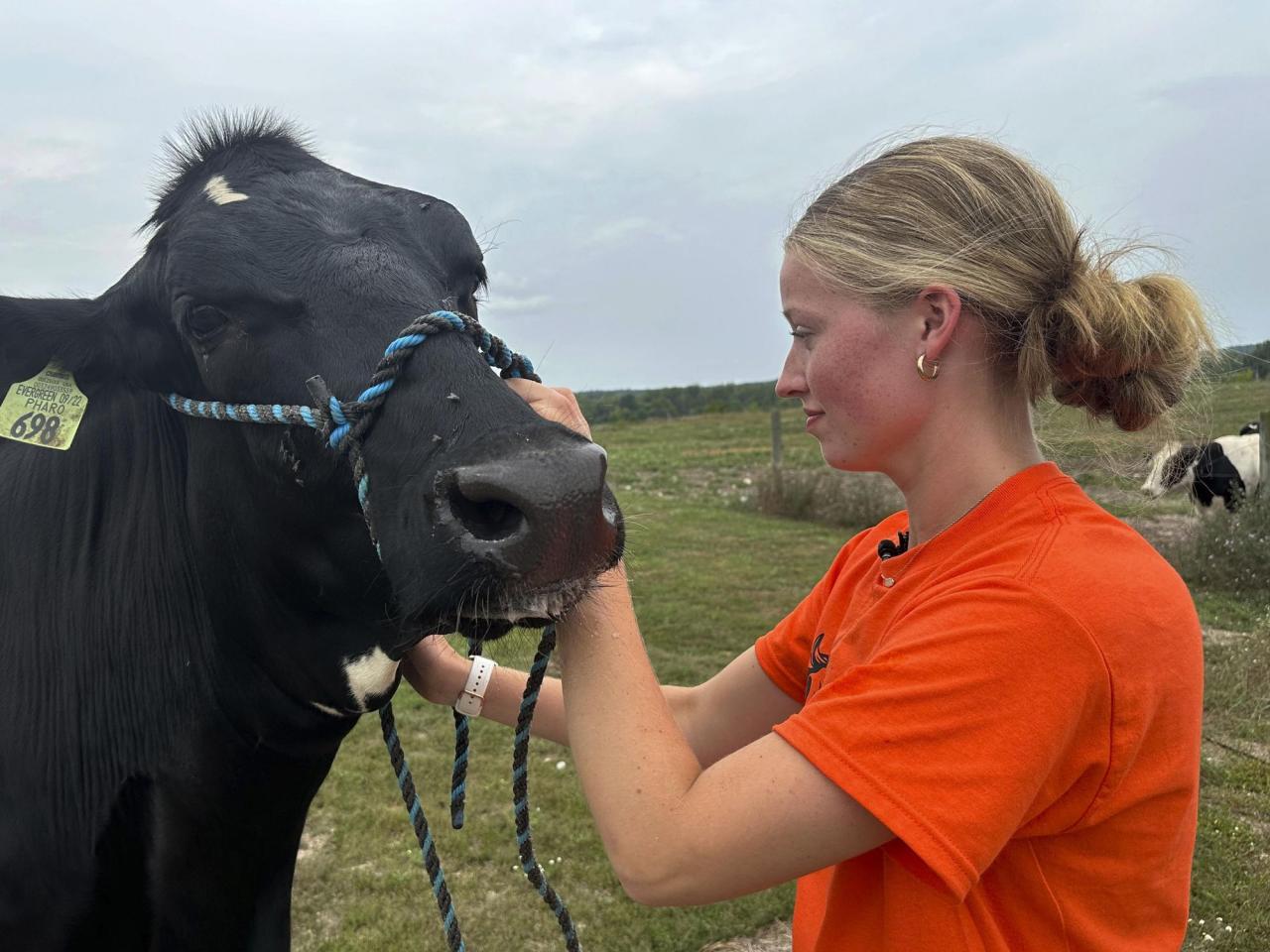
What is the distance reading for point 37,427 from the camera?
2361 mm

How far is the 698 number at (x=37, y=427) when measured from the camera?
235 centimetres

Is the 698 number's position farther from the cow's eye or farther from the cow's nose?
the cow's nose

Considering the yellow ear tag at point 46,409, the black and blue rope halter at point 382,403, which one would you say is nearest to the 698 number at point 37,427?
the yellow ear tag at point 46,409

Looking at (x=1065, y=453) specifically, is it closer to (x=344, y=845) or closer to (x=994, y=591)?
(x=994, y=591)

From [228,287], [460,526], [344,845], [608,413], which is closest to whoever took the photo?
[460,526]

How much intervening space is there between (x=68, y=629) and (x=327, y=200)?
1.26 m

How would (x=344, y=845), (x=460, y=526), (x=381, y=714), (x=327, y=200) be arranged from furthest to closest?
(x=344, y=845)
(x=381, y=714)
(x=327, y=200)
(x=460, y=526)

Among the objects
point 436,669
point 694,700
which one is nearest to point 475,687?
point 436,669

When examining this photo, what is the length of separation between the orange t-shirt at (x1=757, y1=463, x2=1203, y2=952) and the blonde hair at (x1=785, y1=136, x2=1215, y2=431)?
276 mm

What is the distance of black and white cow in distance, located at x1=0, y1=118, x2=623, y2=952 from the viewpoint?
2.03 m

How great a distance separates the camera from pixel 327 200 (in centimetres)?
226

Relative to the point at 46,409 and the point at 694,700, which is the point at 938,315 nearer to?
the point at 694,700

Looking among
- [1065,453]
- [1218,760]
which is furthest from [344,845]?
[1218,760]

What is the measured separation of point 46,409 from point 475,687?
1280mm
